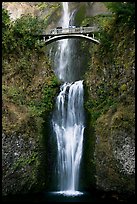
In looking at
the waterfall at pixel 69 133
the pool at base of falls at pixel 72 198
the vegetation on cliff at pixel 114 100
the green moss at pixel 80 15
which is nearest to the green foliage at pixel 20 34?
the waterfall at pixel 69 133

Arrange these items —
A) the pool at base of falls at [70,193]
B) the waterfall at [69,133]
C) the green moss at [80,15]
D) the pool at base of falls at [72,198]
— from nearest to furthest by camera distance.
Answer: the pool at base of falls at [72,198] → the pool at base of falls at [70,193] → the waterfall at [69,133] → the green moss at [80,15]

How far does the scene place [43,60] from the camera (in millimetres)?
23438

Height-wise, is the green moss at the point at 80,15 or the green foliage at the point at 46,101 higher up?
the green moss at the point at 80,15

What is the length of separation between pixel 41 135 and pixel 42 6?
1979cm

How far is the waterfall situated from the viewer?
62.4ft

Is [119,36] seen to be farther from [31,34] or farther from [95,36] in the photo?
[31,34]

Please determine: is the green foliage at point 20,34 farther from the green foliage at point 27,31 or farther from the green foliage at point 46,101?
the green foliage at point 46,101

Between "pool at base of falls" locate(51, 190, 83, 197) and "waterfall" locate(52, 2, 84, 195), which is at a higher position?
"waterfall" locate(52, 2, 84, 195)

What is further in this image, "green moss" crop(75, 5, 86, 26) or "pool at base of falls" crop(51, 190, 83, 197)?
"green moss" crop(75, 5, 86, 26)

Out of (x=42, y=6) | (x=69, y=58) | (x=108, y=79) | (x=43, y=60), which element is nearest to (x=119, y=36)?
(x=108, y=79)

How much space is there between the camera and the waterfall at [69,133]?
19.0m

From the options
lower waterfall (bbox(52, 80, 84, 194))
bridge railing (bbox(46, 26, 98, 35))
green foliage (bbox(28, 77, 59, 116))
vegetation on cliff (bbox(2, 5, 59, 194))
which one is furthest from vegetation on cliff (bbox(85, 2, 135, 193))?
vegetation on cliff (bbox(2, 5, 59, 194))

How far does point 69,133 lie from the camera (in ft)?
66.0

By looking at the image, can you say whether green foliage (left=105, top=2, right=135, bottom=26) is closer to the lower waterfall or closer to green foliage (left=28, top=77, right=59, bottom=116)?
the lower waterfall
